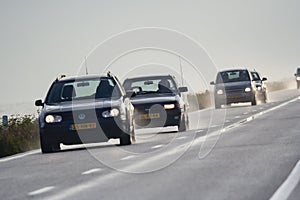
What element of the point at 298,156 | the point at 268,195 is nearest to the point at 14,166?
the point at 298,156

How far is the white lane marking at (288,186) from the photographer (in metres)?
10.6

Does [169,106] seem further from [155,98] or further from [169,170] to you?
[169,170]

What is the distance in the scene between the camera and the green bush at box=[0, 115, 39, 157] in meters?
23.2

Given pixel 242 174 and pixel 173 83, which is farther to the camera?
pixel 173 83

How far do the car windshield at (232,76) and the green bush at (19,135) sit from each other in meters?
17.3

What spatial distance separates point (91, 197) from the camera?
1123 cm

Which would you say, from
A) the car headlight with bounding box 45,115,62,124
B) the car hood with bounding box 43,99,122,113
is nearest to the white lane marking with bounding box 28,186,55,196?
the car headlight with bounding box 45,115,62,124

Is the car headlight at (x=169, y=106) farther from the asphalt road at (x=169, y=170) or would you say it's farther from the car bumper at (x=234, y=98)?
the car bumper at (x=234, y=98)

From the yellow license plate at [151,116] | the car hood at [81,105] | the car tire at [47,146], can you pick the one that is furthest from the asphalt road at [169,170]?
the yellow license plate at [151,116]

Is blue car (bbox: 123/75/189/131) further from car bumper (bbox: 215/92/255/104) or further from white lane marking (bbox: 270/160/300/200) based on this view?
car bumper (bbox: 215/92/255/104)

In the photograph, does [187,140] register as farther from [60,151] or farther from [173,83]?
[173,83]

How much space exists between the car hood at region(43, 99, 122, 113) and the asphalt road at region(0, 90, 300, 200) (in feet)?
2.93

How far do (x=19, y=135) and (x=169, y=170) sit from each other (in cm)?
1195

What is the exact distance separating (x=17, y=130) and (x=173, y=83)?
459 cm
